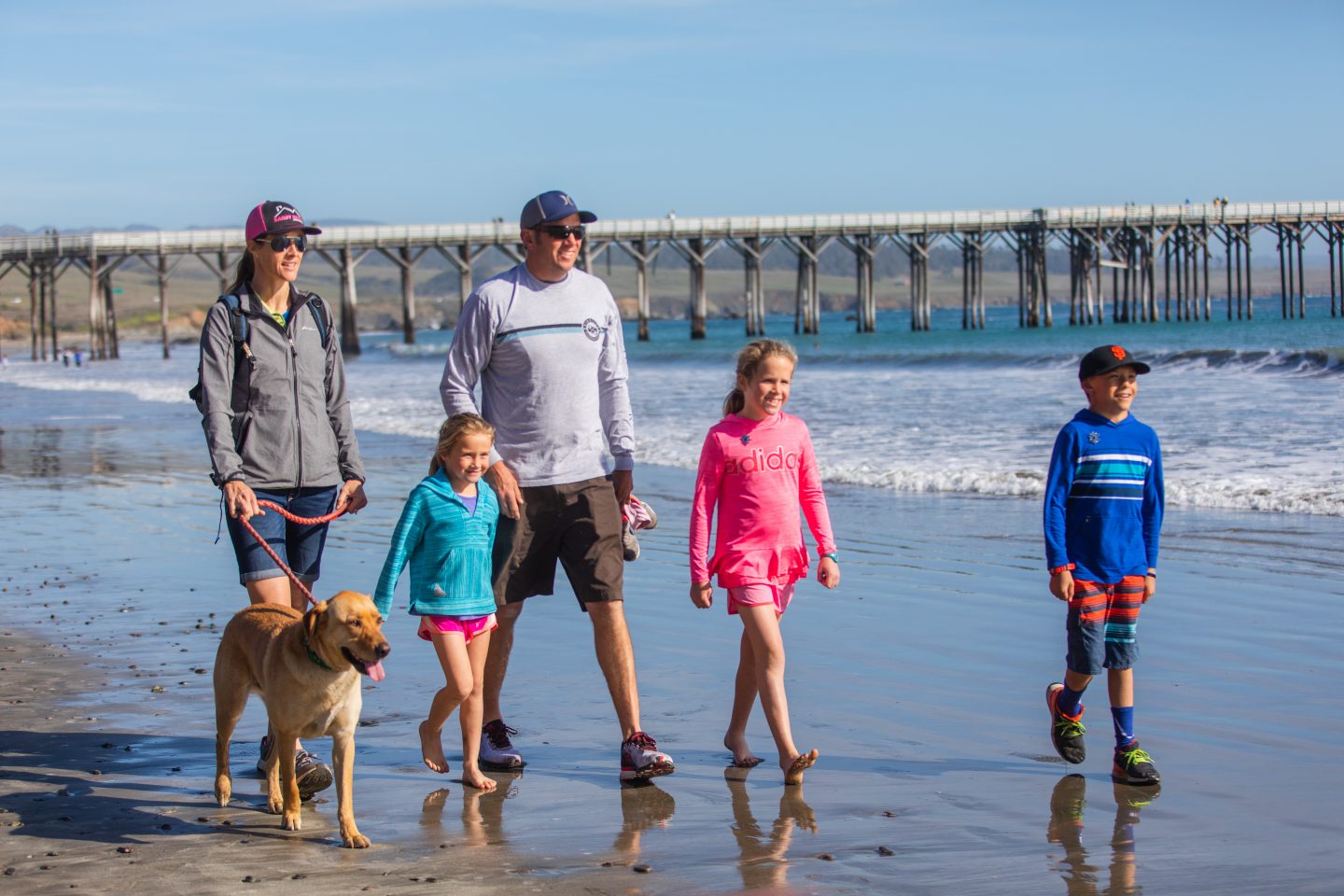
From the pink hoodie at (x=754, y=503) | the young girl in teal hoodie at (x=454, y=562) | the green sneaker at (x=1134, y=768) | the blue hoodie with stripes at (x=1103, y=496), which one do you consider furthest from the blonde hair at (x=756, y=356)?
the green sneaker at (x=1134, y=768)

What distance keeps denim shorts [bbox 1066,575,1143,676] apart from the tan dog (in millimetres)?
2119

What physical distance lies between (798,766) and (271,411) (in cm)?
192

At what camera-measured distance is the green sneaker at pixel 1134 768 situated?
4.20m

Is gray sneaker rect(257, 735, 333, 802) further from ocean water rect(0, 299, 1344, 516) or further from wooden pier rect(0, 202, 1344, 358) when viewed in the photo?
wooden pier rect(0, 202, 1344, 358)

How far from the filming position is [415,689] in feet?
18.3

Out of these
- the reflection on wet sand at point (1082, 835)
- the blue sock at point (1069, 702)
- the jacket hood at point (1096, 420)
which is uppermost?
the jacket hood at point (1096, 420)

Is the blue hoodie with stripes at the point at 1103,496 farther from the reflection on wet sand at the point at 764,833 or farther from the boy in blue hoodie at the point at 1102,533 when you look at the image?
the reflection on wet sand at the point at 764,833

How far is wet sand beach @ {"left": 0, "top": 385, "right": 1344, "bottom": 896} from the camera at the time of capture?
11.7ft

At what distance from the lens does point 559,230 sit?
4.55m

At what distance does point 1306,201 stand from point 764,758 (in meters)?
53.6

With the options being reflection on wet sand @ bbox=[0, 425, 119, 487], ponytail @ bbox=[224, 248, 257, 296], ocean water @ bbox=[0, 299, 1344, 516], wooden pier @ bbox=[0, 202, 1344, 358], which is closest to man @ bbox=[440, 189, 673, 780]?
ponytail @ bbox=[224, 248, 257, 296]

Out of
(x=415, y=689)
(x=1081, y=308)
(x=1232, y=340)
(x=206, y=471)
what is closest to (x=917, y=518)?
(x=415, y=689)

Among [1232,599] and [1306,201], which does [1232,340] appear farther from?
[1232,599]

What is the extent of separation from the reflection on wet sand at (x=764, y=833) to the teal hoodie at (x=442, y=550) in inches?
37.1
